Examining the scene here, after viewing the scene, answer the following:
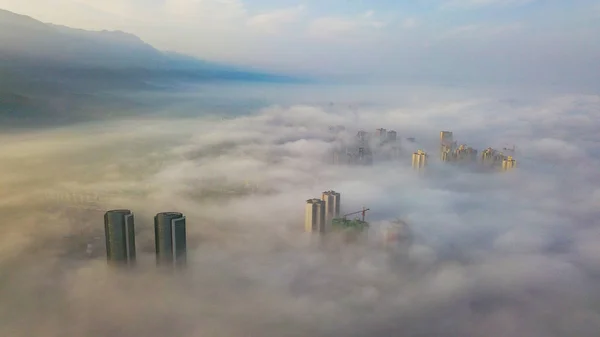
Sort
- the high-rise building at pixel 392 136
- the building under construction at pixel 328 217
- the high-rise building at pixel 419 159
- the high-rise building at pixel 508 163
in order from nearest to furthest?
1. the building under construction at pixel 328 217
2. the high-rise building at pixel 508 163
3. the high-rise building at pixel 419 159
4. the high-rise building at pixel 392 136

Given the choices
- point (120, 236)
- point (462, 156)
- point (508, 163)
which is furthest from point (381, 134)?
point (120, 236)

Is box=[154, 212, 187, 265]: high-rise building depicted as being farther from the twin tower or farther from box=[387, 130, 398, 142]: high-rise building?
box=[387, 130, 398, 142]: high-rise building

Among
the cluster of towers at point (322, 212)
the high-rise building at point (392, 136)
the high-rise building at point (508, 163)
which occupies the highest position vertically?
the high-rise building at point (392, 136)

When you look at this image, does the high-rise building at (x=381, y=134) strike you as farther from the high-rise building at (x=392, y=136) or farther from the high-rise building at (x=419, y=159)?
the high-rise building at (x=419, y=159)

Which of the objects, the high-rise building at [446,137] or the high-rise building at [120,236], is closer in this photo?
the high-rise building at [120,236]

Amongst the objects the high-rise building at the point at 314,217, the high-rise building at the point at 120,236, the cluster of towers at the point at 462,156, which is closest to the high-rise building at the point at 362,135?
the cluster of towers at the point at 462,156

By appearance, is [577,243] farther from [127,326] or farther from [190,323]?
[127,326]
